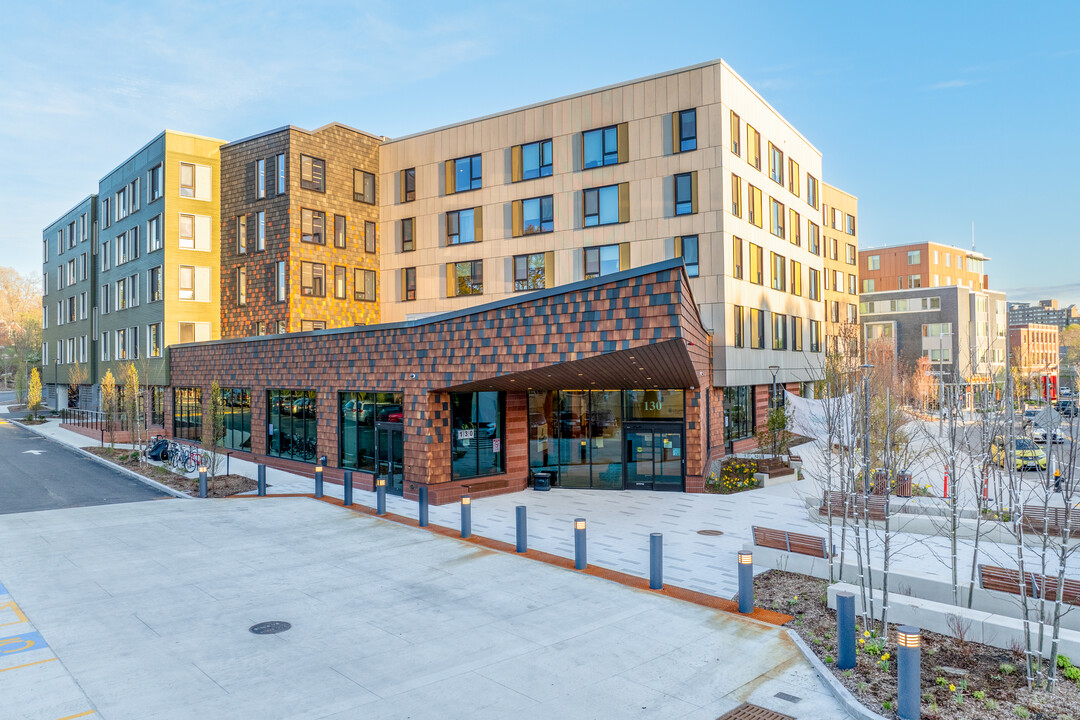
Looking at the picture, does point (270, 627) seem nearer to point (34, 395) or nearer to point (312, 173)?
point (312, 173)

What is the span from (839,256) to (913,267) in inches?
1506

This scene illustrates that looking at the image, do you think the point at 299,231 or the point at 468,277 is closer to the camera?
the point at 468,277

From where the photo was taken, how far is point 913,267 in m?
83.1

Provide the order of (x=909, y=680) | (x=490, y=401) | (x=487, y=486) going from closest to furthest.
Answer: (x=909, y=680) → (x=487, y=486) → (x=490, y=401)

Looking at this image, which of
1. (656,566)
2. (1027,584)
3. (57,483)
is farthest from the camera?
(57,483)

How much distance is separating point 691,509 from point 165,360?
100 ft

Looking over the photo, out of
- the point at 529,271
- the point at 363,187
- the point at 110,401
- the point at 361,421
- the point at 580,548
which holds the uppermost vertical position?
the point at 363,187

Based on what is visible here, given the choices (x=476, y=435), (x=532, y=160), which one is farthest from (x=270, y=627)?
(x=532, y=160)

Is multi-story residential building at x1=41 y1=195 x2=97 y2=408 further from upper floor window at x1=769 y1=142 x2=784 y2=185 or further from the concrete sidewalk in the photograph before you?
upper floor window at x1=769 y1=142 x2=784 y2=185

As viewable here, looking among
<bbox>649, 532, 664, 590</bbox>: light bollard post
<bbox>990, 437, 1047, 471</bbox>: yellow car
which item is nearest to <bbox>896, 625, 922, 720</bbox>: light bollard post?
<bbox>990, 437, 1047, 471</bbox>: yellow car

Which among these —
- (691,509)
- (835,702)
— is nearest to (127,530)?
(691,509)

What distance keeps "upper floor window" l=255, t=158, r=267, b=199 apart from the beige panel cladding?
5944mm

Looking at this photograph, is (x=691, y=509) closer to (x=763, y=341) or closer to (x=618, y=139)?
(x=763, y=341)

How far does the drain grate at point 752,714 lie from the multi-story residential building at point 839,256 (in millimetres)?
43645
